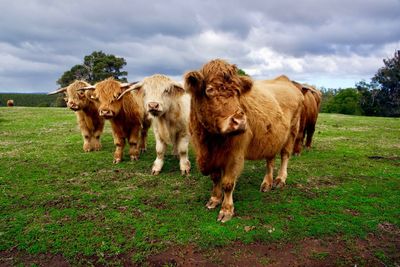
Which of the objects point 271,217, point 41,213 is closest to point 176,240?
point 271,217

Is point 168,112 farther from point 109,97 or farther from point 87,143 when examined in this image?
point 87,143

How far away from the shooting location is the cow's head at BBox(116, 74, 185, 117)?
6.87 metres

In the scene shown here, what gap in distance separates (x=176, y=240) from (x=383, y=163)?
7.04 metres

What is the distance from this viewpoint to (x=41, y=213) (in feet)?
17.8

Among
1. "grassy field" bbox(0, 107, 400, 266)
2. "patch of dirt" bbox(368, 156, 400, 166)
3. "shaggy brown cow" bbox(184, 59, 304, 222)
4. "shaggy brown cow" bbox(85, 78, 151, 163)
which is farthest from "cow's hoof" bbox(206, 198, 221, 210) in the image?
"patch of dirt" bbox(368, 156, 400, 166)

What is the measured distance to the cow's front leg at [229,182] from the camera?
5230 millimetres

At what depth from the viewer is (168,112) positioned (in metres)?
7.57

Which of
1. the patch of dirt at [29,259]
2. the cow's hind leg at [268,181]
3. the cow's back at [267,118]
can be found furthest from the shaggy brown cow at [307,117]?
the patch of dirt at [29,259]

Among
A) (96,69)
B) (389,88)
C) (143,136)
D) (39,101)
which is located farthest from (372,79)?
(39,101)

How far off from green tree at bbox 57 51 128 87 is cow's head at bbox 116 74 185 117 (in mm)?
43675

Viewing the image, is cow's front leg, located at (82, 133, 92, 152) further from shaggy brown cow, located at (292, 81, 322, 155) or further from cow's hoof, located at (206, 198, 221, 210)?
shaggy brown cow, located at (292, 81, 322, 155)

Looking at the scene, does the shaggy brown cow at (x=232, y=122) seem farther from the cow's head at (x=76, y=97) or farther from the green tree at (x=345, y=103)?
the green tree at (x=345, y=103)

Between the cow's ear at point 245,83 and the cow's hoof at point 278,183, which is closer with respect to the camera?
the cow's ear at point 245,83

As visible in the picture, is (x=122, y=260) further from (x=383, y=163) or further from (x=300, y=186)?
(x=383, y=163)
